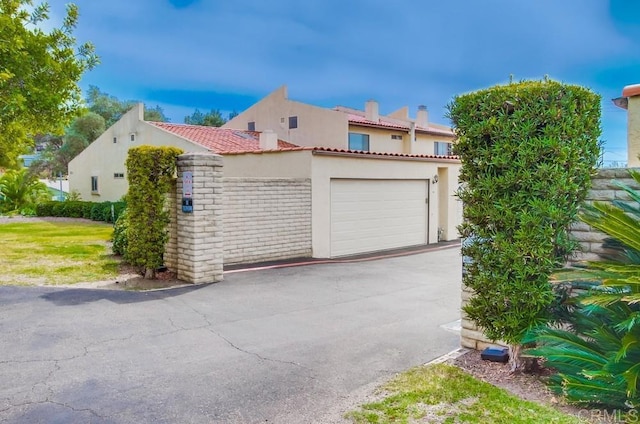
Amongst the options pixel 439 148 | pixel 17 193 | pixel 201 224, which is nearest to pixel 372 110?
pixel 439 148

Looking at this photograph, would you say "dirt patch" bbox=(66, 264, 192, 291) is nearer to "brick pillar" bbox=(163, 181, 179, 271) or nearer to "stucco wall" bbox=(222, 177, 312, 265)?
"brick pillar" bbox=(163, 181, 179, 271)

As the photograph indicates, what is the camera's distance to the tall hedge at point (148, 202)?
30.9 feet

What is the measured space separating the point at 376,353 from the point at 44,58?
1108 centimetres

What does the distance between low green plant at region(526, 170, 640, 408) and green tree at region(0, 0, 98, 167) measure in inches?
441

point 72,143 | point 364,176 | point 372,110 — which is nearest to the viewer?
point 364,176

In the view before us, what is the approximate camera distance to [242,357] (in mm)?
5434

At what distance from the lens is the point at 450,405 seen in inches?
161

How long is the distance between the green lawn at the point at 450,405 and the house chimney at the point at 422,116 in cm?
2681

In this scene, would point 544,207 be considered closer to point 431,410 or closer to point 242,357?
point 431,410

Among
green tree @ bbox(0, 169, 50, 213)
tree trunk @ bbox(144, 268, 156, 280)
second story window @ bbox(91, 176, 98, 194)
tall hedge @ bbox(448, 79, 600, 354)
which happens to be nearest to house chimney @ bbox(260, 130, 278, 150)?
tree trunk @ bbox(144, 268, 156, 280)

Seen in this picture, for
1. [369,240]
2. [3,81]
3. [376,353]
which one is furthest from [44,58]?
[376,353]

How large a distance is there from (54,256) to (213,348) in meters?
8.72

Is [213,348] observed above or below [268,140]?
below

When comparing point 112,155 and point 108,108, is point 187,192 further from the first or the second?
point 108,108
